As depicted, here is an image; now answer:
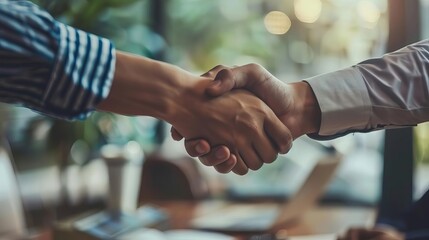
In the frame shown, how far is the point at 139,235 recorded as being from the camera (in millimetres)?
1826

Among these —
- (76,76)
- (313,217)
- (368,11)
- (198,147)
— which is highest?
(76,76)

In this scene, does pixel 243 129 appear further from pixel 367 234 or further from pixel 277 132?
pixel 367 234

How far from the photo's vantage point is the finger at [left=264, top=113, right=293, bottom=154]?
1.59 metres

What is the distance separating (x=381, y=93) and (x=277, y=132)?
0.83ft

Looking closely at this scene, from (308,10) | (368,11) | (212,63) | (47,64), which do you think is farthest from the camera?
(212,63)

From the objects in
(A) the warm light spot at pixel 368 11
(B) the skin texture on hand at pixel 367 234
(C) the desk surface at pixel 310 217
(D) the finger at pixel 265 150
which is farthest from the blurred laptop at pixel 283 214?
(A) the warm light spot at pixel 368 11

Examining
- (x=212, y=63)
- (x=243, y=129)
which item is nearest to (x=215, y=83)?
(x=243, y=129)

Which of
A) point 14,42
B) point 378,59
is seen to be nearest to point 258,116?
point 378,59

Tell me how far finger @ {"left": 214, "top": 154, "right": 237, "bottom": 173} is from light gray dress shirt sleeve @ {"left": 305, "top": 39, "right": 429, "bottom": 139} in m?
0.23

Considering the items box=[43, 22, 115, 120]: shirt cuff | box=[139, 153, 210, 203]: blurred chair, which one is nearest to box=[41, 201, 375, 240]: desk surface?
box=[139, 153, 210, 203]: blurred chair

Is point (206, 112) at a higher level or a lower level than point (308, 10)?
higher

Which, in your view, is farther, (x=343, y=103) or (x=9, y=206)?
(x=9, y=206)

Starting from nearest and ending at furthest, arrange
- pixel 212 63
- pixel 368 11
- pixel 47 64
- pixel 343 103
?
1. pixel 47 64
2. pixel 343 103
3. pixel 368 11
4. pixel 212 63

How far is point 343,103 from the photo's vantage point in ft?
4.87
